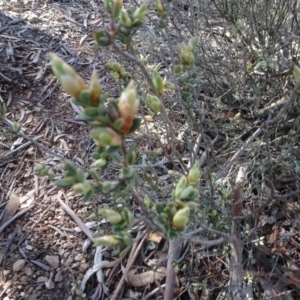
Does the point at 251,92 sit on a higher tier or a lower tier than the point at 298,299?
higher

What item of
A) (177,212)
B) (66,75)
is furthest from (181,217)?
(66,75)

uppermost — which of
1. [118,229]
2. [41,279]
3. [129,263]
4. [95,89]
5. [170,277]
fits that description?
[95,89]

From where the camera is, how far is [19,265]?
2.15 meters

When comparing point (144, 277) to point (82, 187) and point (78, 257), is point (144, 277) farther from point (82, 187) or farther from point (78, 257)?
point (82, 187)

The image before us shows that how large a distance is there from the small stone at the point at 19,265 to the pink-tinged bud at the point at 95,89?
1.59 meters

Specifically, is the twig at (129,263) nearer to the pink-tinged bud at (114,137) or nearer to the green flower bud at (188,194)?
the green flower bud at (188,194)

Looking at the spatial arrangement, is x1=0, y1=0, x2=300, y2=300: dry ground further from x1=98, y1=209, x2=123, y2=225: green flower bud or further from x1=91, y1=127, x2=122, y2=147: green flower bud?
x1=91, y1=127, x2=122, y2=147: green flower bud

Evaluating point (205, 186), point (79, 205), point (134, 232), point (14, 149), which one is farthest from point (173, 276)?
point (14, 149)

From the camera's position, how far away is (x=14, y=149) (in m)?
2.68

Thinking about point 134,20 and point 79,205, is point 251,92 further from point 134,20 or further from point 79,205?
point 134,20

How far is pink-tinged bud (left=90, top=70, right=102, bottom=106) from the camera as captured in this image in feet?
2.65

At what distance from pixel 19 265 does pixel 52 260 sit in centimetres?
17

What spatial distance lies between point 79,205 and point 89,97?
164 centimetres

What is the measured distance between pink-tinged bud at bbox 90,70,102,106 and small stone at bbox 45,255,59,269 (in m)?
1.53
